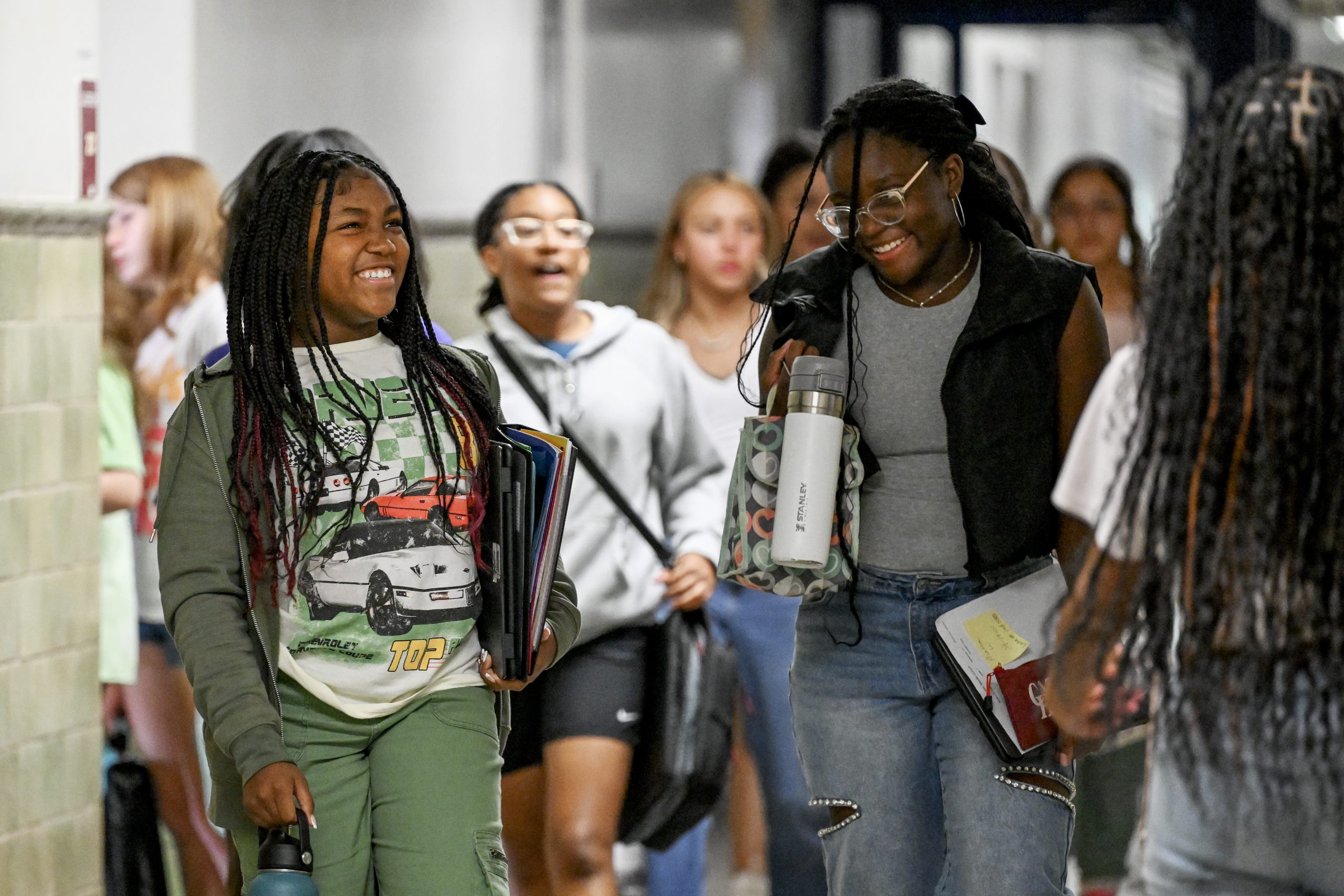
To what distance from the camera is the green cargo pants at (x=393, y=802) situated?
3016 mm

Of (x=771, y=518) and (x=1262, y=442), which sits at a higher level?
(x=1262, y=442)

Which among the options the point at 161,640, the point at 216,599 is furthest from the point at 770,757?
the point at 216,599

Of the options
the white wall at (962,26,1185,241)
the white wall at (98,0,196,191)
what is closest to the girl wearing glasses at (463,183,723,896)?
the white wall at (98,0,196,191)

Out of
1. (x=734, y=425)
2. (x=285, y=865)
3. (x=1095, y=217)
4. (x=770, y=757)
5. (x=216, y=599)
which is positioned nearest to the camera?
(x=285, y=865)

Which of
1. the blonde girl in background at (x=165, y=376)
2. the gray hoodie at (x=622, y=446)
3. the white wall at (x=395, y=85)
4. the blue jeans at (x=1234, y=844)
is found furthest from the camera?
the white wall at (x=395, y=85)

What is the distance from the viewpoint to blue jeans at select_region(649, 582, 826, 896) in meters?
4.76

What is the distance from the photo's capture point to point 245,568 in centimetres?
303

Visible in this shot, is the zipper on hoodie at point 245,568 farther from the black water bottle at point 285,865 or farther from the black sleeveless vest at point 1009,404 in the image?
the black sleeveless vest at point 1009,404

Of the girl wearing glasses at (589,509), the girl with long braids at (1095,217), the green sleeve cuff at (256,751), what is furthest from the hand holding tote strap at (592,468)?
the girl with long braids at (1095,217)

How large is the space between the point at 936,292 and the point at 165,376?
279 centimetres

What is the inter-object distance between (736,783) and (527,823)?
176cm

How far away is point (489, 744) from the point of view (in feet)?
10.4

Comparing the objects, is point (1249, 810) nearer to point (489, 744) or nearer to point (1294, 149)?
point (1294, 149)

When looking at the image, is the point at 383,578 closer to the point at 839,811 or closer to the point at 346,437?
the point at 346,437
